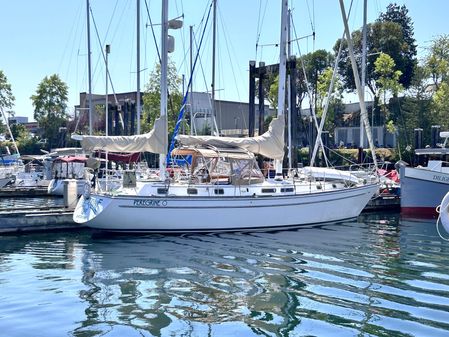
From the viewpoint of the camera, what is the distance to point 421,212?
24.9 meters

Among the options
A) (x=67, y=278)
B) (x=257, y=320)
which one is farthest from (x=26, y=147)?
(x=257, y=320)

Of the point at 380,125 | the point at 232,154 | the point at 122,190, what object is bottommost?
the point at 122,190

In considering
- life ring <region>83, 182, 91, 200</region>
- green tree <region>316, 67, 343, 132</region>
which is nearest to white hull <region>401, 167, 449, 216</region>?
life ring <region>83, 182, 91, 200</region>

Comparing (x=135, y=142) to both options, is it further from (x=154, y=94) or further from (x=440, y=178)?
(x=154, y=94)

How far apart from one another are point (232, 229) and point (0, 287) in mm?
9116

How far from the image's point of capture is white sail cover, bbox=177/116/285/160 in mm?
19781

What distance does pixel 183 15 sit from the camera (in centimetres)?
2022

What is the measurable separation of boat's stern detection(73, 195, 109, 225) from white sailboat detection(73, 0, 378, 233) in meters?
0.03

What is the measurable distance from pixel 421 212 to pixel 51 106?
58.7m

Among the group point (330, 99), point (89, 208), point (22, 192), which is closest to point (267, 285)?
point (89, 208)

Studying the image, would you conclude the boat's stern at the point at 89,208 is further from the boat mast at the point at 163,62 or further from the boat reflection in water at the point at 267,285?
the boat mast at the point at 163,62

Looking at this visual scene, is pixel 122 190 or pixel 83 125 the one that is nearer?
pixel 122 190

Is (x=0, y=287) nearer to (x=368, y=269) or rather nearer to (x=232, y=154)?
(x=368, y=269)

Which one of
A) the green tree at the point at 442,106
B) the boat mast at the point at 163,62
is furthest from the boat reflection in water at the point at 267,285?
the green tree at the point at 442,106
